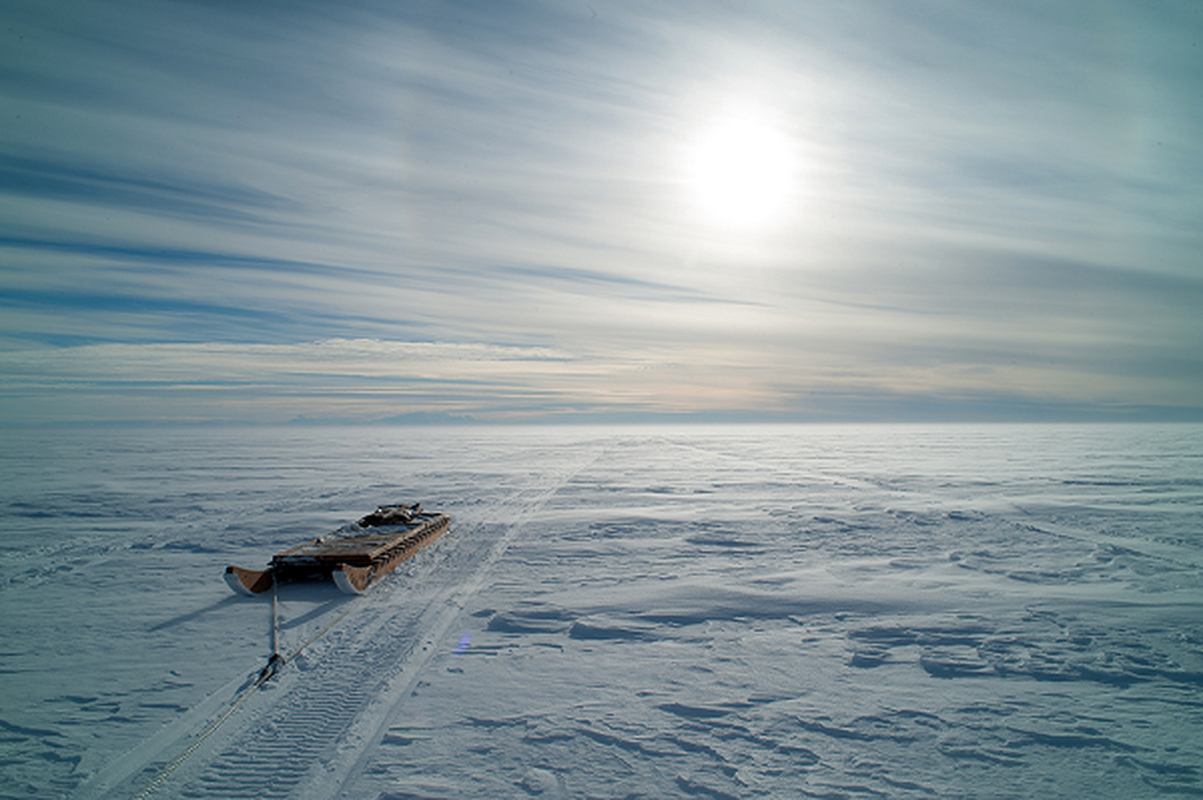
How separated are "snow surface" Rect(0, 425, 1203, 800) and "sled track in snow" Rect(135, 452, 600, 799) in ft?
0.09

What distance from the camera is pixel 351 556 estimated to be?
8633mm

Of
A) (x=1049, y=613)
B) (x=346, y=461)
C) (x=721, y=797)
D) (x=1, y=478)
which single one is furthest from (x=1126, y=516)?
(x=1, y=478)

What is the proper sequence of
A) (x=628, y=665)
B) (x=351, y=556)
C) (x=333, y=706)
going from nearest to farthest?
(x=333, y=706), (x=628, y=665), (x=351, y=556)

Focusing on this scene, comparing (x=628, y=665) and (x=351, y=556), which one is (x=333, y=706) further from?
(x=351, y=556)

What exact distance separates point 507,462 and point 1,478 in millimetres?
21808

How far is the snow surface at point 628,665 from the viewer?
12.9ft

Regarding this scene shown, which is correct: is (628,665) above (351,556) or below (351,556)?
below

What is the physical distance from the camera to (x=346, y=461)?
34.8 meters

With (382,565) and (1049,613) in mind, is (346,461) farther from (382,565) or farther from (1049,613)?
(1049,613)

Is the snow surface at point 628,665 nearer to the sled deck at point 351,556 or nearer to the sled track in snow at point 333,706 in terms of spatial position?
the sled track in snow at point 333,706

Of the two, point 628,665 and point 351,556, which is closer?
point 628,665

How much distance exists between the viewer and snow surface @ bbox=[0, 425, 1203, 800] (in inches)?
155

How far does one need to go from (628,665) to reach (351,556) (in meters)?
4.98

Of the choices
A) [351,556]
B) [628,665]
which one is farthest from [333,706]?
[351,556]
